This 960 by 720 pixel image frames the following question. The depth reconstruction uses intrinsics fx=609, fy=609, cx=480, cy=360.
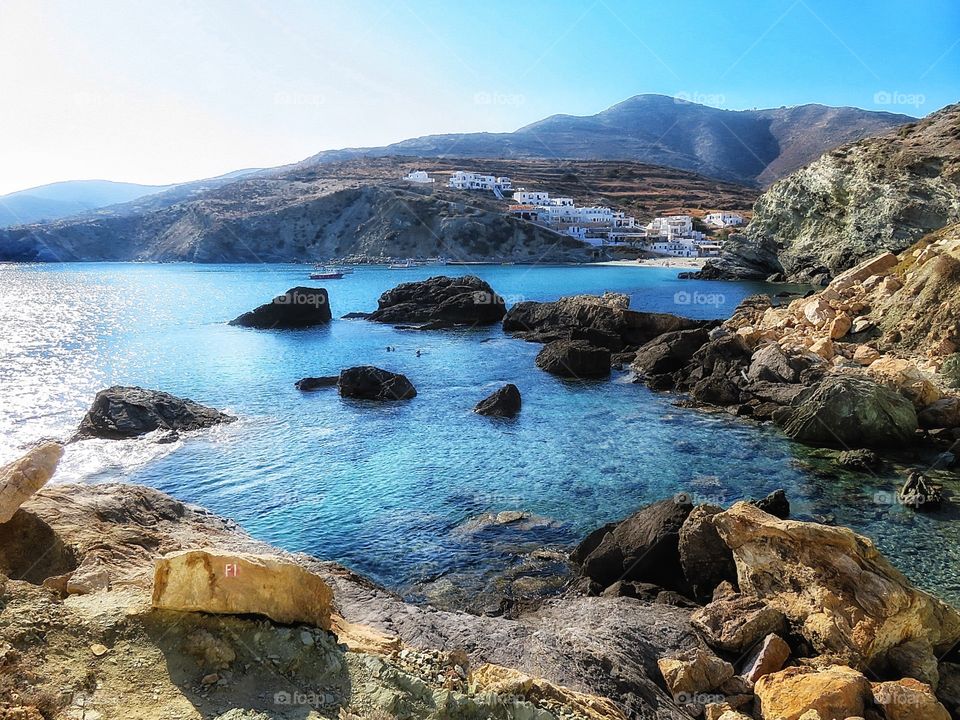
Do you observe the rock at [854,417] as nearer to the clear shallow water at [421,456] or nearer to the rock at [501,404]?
the clear shallow water at [421,456]

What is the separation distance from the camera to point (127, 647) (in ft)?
20.9

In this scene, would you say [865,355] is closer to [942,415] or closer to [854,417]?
[942,415]

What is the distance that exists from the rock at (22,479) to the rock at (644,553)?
9.98m

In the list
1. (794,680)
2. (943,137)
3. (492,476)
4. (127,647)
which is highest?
(943,137)

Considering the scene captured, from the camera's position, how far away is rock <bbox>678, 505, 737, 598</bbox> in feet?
38.4

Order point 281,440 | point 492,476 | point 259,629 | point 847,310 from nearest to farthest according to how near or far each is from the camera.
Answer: point 259,629
point 492,476
point 281,440
point 847,310

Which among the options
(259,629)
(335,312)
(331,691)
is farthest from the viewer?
(335,312)

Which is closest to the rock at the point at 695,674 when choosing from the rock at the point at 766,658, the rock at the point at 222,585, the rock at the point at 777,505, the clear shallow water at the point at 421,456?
the rock at the point at 766,658

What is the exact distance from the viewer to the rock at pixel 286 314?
52812 mm

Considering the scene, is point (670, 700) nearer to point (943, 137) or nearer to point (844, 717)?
point (844, 717)

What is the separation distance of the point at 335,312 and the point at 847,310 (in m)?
46.1

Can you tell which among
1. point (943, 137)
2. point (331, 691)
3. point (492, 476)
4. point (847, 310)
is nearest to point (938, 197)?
point (943, 137)

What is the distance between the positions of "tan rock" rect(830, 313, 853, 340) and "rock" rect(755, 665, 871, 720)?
87.3ft

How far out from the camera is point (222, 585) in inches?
268
